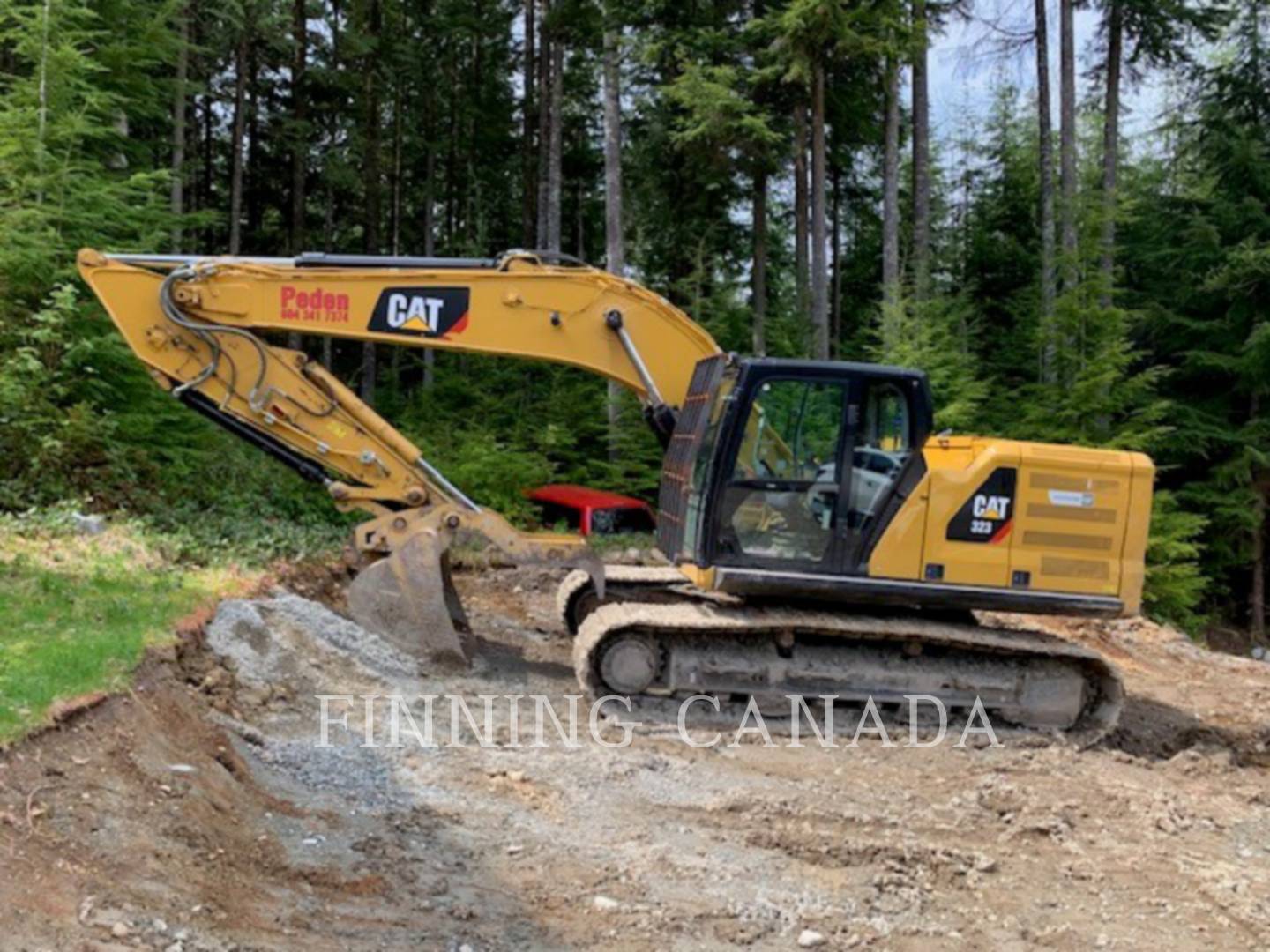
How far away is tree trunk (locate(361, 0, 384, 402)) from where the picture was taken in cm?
2148

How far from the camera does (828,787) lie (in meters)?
6.09

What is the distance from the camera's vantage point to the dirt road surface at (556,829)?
12.3 ft

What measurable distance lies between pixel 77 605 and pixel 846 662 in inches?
202

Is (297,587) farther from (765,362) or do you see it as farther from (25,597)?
(765,362)

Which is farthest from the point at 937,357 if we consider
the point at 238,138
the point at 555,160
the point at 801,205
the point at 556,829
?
the point at 238,138

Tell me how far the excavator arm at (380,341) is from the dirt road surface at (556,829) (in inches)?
35.3

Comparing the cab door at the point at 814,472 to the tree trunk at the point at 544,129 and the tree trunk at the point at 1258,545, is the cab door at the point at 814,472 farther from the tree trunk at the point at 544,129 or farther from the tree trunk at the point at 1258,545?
the tree trunk at the point at 1258,545

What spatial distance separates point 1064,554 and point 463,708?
14.2ft

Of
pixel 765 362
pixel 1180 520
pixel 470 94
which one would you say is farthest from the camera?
pixel 470 94

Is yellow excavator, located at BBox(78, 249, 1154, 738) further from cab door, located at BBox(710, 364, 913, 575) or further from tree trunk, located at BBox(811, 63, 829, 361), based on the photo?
tree trunk, located at BBox(811, 63, 829, 361)

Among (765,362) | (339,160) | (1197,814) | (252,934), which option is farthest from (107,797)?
(339,160)

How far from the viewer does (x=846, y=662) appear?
296 inches

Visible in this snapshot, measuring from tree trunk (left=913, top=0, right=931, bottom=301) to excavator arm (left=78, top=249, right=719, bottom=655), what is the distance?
10.6 meters

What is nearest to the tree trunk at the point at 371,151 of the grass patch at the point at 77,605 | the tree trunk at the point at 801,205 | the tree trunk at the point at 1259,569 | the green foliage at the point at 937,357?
the tree trunk at the point at 801,205
